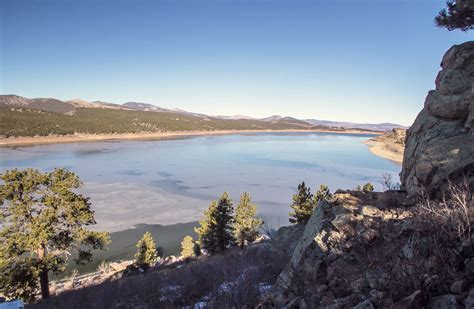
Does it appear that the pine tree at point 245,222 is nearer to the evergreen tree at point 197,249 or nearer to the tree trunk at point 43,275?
the evergreen tree at point 197,249

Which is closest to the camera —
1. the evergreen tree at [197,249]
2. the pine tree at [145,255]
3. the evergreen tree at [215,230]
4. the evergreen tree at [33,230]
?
the evergreen tree at [33,230]

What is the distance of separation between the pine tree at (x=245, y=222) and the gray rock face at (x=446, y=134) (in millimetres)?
14727

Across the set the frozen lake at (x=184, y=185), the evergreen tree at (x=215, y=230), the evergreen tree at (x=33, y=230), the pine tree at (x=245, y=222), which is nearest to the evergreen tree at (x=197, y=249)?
the evergreen tree at (x=215, y=230)

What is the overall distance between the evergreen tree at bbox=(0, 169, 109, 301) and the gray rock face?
12715mm

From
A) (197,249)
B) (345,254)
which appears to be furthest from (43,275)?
(345,254)

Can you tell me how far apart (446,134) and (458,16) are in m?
3.50

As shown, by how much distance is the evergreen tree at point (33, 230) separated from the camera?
1171cm

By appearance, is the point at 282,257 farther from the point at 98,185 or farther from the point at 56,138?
the point at 56,138

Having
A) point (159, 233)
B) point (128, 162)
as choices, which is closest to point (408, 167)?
point (159, 233)

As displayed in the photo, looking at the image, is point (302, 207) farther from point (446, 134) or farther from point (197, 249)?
point (446, 134)

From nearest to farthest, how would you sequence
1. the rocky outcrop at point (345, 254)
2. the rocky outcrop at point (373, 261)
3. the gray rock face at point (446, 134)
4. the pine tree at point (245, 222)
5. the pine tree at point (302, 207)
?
1. the rocky outcrop at point (373, 261)
2. the rocky outcrop at point (345, 254)
3. the gray rock face at point (446, 134)
4. the pine tree at point (302, 207)
5. the pine tree at point (245, 222)

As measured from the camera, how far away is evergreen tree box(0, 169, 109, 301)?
11.7 metres

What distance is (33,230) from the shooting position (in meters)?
12.1

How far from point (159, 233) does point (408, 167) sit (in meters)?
19.9
